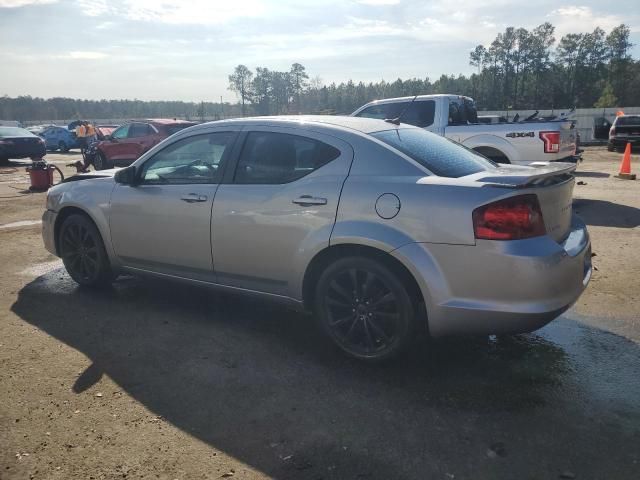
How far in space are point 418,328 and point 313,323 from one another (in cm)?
120

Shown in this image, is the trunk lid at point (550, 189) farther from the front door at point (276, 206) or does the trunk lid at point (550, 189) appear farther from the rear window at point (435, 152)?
the front door at point (276, 206)

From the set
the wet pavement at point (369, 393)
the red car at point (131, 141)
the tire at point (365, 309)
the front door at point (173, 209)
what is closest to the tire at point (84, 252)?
the front door at point (173, 209)

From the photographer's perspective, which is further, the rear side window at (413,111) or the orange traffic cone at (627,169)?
the orange traffic cone at (627,169)

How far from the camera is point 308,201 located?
3730 millimetres

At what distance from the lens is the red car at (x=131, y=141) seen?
55.4ft

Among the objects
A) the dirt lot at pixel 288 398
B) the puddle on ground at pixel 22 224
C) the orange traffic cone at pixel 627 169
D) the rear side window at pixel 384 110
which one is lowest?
the dirt lot at pixel 288 398

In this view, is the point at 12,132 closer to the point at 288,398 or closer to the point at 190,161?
the point at 190,161

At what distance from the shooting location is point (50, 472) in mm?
2594

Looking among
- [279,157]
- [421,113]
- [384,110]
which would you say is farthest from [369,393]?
[384,110]

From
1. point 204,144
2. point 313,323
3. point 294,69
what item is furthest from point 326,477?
point 294,69

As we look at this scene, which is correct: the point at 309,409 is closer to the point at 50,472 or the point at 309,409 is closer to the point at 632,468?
the point at 50,472

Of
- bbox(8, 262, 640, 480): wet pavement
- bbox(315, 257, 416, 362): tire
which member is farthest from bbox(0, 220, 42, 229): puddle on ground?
bbox(315, 257, 416, 362): tire

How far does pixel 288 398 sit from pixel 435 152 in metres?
2.05

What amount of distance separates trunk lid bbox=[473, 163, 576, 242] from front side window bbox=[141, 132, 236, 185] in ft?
6.84
